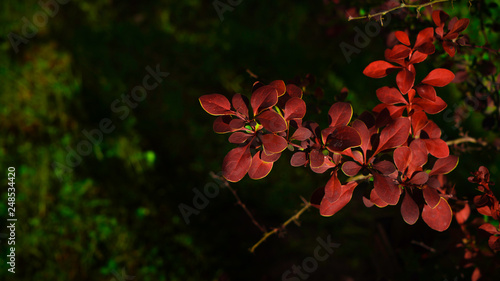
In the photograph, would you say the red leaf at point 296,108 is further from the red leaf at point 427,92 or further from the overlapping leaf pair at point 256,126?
the red leaf at point 427,92

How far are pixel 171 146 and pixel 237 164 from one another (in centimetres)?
205

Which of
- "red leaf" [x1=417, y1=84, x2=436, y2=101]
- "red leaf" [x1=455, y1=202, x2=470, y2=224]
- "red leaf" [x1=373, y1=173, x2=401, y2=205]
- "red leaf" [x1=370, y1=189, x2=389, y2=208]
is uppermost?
"red leaf" [x1=417, y1=84, x2=436, y2=101]

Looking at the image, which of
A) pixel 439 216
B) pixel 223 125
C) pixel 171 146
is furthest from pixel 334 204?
pixel 171 146

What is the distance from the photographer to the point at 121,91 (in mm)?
3182

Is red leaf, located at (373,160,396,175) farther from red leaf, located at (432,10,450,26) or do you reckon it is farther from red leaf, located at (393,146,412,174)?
red leaf, located at (432,10,450,26)

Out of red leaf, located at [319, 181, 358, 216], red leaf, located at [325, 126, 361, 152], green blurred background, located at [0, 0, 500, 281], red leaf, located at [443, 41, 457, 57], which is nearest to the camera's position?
red leaf, located at [325, 126, 361, 152]

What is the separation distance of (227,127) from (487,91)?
1177 mm

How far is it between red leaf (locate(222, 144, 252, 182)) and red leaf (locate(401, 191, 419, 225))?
42 centimetres

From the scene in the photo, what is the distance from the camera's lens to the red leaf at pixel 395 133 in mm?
989

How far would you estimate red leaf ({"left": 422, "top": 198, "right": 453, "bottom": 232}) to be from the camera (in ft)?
3.22

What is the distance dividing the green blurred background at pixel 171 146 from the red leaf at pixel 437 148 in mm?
531

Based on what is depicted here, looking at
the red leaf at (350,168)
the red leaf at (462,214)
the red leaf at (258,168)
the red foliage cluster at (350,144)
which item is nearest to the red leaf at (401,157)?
the red foliage cluster at (350,144)

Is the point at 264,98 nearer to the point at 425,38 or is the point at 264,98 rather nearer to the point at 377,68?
the point at 377,68

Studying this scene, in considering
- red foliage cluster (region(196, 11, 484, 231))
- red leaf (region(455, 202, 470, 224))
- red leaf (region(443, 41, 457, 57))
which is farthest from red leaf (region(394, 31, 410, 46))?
red leaf (region(455, 202, 470, 224))
